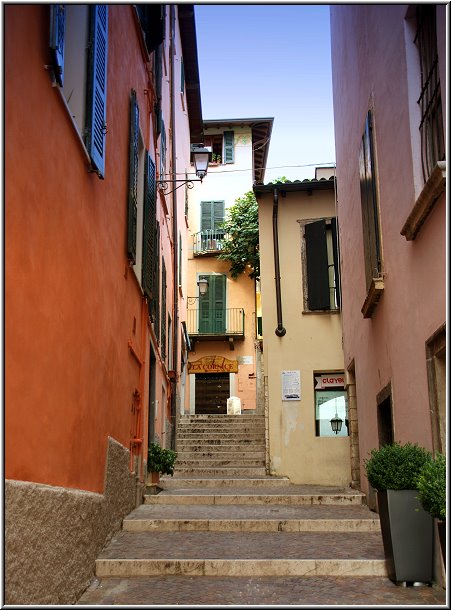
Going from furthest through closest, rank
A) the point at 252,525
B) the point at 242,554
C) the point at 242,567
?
1. the point at 252,525
2. the point at 242,554
3. the point at 242,567

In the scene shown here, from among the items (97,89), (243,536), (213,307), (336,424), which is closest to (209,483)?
(336,424)

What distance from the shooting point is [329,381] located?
14609 mm

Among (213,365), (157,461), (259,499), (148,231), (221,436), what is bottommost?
(259,499)

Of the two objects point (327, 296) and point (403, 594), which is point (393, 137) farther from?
point (327, 296)

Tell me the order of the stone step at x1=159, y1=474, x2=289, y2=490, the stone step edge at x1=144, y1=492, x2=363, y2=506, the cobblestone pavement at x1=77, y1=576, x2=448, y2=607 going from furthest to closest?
the stone step at x1=159, y1=474, x2=289, y2=490 → the stone step edge at x1=144, y1=492, x2=363, y2=506 → the cobblestone pavement at x1=77, y1=576, x2=448, y2=607

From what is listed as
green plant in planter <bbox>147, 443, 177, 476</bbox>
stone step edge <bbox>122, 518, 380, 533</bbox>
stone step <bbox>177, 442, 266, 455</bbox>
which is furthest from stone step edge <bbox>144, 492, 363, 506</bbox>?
stone step <bbox>177, 442, 266, 455</bbox>

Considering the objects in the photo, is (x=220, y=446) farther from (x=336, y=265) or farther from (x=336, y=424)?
(x=336, y=265)

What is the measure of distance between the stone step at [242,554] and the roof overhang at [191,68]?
16.0 m

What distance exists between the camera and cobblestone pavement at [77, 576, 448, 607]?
16.4 feet

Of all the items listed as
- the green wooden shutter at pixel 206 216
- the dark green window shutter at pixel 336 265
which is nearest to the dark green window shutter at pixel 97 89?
the dark green window shutter at pixel 336 265

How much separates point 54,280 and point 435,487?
8.76 ft

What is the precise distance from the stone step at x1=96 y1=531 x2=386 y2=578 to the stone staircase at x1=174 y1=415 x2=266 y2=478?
6.61m

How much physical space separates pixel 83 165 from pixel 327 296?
9435 millimetres

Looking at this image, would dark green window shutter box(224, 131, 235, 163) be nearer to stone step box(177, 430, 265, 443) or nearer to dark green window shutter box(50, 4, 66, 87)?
stone step box(177, 430, 265, 443)
